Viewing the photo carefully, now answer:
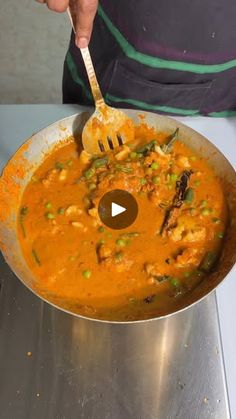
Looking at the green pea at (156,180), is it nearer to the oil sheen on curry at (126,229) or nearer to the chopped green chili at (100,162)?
the oil sheen on curry at (126,229)

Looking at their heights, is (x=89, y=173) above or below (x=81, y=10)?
below

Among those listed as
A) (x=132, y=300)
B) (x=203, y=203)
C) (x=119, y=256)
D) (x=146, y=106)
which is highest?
(x=146, y=106)

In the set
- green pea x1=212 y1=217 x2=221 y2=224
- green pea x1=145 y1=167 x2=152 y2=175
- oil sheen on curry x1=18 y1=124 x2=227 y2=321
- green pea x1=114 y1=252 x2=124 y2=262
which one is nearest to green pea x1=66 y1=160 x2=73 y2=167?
oil sheen on curry x1=18 y1=124 x2=227 y2=321

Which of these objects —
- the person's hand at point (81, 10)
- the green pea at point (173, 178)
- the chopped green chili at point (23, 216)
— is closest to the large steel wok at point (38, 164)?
the chopped green chili at point (23, 216)

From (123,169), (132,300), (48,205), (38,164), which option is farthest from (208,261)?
(38,164)

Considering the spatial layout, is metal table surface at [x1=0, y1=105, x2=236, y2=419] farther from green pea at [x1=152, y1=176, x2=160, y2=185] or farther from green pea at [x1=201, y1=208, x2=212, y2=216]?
green pea at [x1=152, y1=176, x2=160, y2=185]

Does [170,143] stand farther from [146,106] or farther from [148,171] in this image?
[146,106]

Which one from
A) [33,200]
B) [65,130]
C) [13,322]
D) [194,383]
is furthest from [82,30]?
[194,383]
